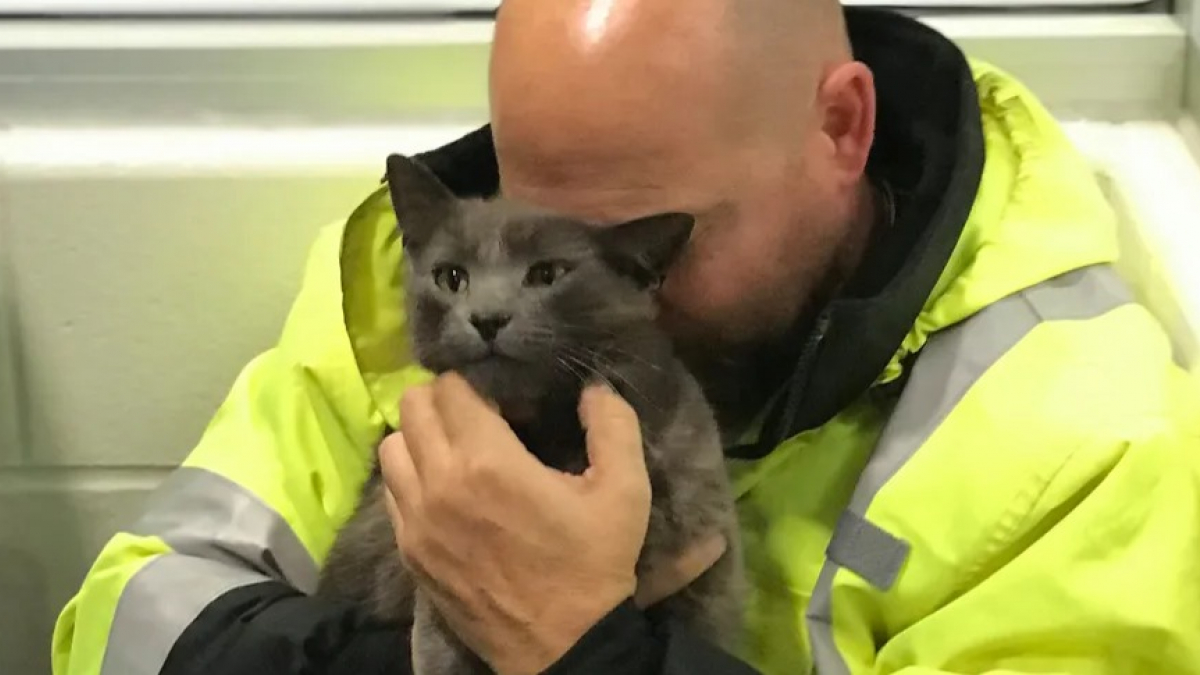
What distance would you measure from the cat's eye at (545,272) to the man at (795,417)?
A: 71 mm

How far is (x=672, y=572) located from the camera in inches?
34.6

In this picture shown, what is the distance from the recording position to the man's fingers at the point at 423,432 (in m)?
0.85

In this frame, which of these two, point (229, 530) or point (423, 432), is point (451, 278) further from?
point (229, 530)

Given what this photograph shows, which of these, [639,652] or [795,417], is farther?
[795,417]

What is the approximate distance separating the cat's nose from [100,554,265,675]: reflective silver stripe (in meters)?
0.34

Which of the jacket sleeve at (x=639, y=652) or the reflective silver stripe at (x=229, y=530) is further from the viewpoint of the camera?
the reflective silver stripe at (x=229, y=530)

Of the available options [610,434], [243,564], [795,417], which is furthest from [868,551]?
[243,564]

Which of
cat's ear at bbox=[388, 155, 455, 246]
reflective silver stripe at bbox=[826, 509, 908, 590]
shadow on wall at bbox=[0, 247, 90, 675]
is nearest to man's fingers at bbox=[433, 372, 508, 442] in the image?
cat's ear at bbox=[388, 155, 455, 246]

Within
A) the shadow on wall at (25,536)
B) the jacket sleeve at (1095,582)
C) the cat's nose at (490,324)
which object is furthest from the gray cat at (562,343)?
the shadow on wall at (25,536)

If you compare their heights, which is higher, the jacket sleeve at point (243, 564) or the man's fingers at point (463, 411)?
the man's fingers at point (463, 411)

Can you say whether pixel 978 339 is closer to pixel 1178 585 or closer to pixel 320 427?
pixel 1178 585

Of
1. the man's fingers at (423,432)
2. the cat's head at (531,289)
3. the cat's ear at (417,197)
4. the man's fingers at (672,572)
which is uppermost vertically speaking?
the cat's ear at (417,197)

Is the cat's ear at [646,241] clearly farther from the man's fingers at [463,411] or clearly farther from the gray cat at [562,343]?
the man's fingers at [463,411]

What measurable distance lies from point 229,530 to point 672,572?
39 centimetres
